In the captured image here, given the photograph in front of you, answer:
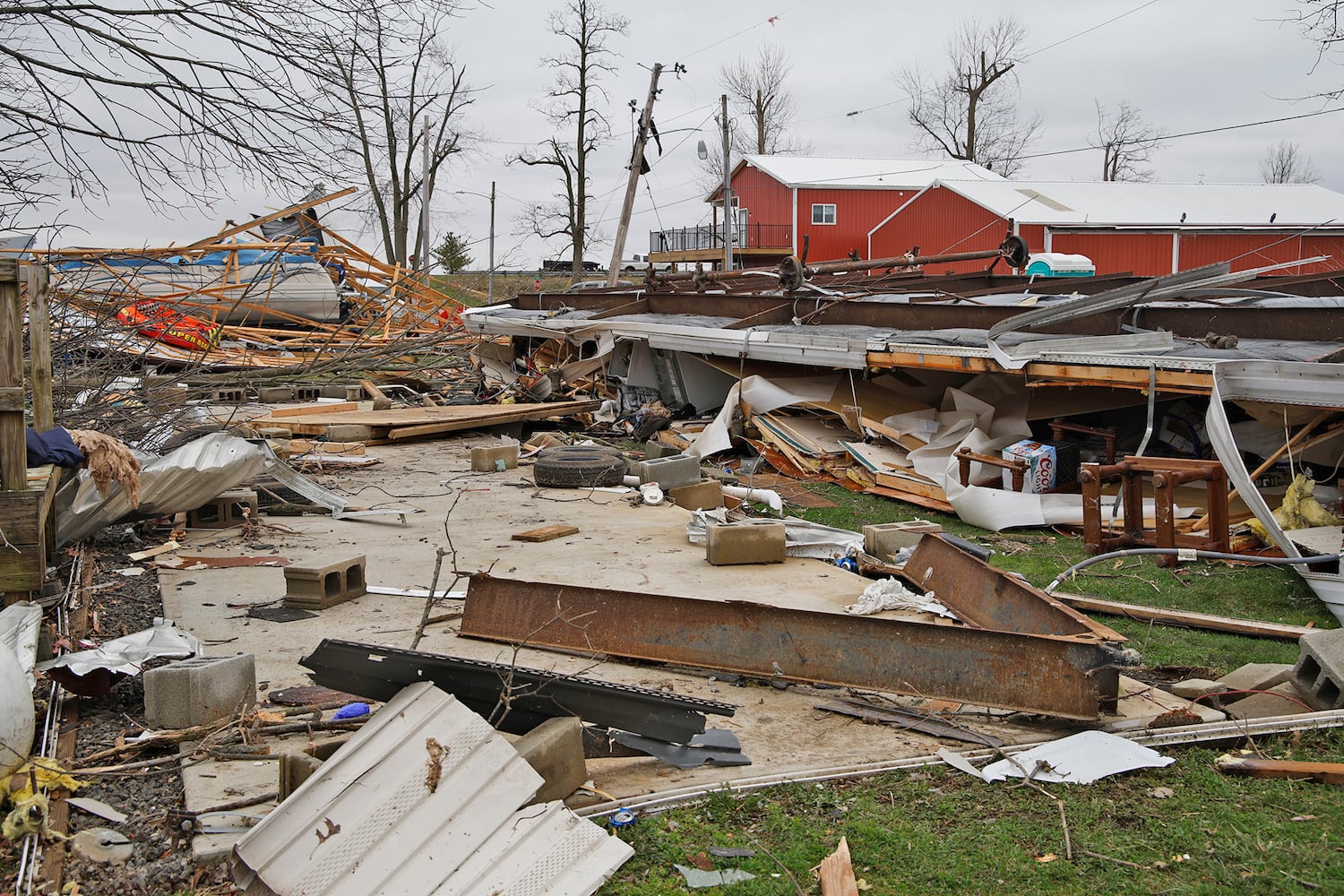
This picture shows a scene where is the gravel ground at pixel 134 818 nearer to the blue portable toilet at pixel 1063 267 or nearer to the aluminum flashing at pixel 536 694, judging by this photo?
the aluminum flashing at pixel 536 694

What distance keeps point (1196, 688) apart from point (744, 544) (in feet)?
9.39

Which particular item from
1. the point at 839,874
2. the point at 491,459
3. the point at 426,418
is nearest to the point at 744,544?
the point at 839,874

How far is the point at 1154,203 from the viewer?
116ft

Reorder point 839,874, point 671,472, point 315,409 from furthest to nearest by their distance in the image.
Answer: point 315,409, point 671,472, point 839,874

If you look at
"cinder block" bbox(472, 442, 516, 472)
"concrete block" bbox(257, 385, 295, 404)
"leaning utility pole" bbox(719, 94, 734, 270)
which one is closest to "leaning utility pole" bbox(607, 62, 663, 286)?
"leaning utility pole" bbox(719, 94, 734, 270)

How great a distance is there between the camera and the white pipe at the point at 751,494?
354 inches

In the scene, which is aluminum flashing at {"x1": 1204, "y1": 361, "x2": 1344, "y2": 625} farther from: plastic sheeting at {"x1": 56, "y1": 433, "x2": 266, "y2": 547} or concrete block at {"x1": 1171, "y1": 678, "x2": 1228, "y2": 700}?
plastic sheeting at {"x1": 56, "y1": 433, "x2": 266, "y2": 547}

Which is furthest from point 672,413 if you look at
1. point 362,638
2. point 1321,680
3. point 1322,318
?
point 1321,680

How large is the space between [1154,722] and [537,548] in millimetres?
4349

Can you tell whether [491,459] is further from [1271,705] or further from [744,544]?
[1271,705]

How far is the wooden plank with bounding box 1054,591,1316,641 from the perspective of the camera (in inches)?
218

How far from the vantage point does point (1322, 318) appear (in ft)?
26.6

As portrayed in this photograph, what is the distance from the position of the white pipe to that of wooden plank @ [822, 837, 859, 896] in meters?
5.68

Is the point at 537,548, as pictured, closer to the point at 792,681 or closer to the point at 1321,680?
the point at 792,681
